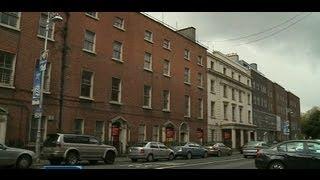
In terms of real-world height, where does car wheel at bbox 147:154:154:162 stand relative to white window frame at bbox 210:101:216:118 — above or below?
below

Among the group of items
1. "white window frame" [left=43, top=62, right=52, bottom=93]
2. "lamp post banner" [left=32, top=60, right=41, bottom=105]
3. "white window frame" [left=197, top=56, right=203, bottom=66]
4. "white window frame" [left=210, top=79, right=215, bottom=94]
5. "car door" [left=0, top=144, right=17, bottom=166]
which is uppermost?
"white window frame" [left=197, top=56, right=203, bottom=66]

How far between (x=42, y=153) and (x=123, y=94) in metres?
12.7

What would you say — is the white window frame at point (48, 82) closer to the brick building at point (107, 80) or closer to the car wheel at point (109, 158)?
the brick building at point (107, 80)

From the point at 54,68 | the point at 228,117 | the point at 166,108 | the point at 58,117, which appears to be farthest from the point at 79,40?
the point at 228,117

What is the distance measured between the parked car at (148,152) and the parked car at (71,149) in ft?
12.9

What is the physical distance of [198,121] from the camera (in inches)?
1795

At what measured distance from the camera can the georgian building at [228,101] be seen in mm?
49844

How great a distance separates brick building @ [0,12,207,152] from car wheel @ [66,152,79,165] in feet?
14.6

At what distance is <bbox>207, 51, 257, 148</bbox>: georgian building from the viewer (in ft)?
164

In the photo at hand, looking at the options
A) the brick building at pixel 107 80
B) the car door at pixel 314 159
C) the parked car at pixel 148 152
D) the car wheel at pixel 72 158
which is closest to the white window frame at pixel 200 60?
the brick building at pixel 107 80

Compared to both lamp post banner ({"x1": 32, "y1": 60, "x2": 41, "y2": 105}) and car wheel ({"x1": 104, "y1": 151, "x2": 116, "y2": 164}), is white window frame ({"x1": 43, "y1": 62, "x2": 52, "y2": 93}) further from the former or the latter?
car wheel ({"x1": 104, "y1": 151, "x2": 116, "y2": 164})

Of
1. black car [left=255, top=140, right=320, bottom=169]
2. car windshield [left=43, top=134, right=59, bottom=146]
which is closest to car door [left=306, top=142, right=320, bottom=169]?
black car [left=255, top=140, right=320, bottom=169]

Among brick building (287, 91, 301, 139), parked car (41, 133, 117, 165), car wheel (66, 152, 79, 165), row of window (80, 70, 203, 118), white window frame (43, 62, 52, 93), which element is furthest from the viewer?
brick building (287, 91, 301, 139)
